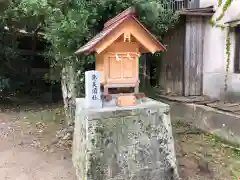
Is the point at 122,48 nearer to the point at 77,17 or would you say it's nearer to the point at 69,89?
the point at 77,17

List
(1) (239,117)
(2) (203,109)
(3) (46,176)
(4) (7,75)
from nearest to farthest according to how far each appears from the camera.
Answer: (3) (46,176) → (1) (239,117) → (2) (203,109) → (4) (7,75)

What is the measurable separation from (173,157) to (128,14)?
2.43 metres

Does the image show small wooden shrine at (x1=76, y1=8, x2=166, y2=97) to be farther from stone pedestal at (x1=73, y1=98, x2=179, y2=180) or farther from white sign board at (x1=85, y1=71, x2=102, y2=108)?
stone pedestal at (x1=73, y1=98, x2=179, y2=180)

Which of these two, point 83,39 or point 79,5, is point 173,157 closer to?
point 83,39

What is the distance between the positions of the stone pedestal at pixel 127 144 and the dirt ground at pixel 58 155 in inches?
34.4

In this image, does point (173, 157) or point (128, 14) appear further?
point (173, 157)

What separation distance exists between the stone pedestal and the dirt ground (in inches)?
34.4

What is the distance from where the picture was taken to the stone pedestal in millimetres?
3744

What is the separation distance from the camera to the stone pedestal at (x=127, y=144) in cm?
374

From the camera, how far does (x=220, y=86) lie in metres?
7.09

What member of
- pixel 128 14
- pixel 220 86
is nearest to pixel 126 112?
pixel 128 14

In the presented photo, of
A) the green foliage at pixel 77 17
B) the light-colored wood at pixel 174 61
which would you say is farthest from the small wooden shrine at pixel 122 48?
the light-colored wood at pixel 174 61

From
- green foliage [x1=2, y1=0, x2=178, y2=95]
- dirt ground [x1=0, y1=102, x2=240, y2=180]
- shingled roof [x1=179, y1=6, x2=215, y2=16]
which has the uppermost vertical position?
shingled roof [x1=179, y1=6, x2=215, y2=16]

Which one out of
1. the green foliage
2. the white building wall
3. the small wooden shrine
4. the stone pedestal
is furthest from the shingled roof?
the stone pedestal
